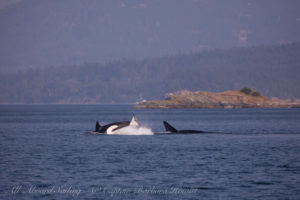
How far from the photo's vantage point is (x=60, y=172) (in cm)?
3959

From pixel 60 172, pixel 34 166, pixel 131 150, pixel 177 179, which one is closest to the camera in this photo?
pixel 177 179

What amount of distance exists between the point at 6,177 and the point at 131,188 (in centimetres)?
888

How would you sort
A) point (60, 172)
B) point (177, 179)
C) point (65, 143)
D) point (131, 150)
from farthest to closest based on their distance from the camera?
point (65, 143) < point (131, 150) < point (60, 172) < point (177, 179)

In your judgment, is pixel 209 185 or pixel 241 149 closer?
pixel 209 185

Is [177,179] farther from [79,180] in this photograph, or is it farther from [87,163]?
[87,163]

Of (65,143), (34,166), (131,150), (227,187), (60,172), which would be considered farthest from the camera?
(65,143)

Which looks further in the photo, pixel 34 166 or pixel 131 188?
pixel 34 166

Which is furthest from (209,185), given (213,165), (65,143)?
(65,143)

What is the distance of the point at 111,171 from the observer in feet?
130

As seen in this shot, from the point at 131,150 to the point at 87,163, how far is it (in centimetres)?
841

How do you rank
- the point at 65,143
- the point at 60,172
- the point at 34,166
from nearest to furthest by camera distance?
1. the point at 60,172
2. the point at 34,166
3. the point at 65,143

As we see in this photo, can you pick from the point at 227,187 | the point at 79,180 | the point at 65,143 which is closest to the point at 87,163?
the point at 79,180

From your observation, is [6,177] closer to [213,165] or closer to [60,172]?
[60,172]

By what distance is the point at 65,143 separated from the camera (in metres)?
60.8
